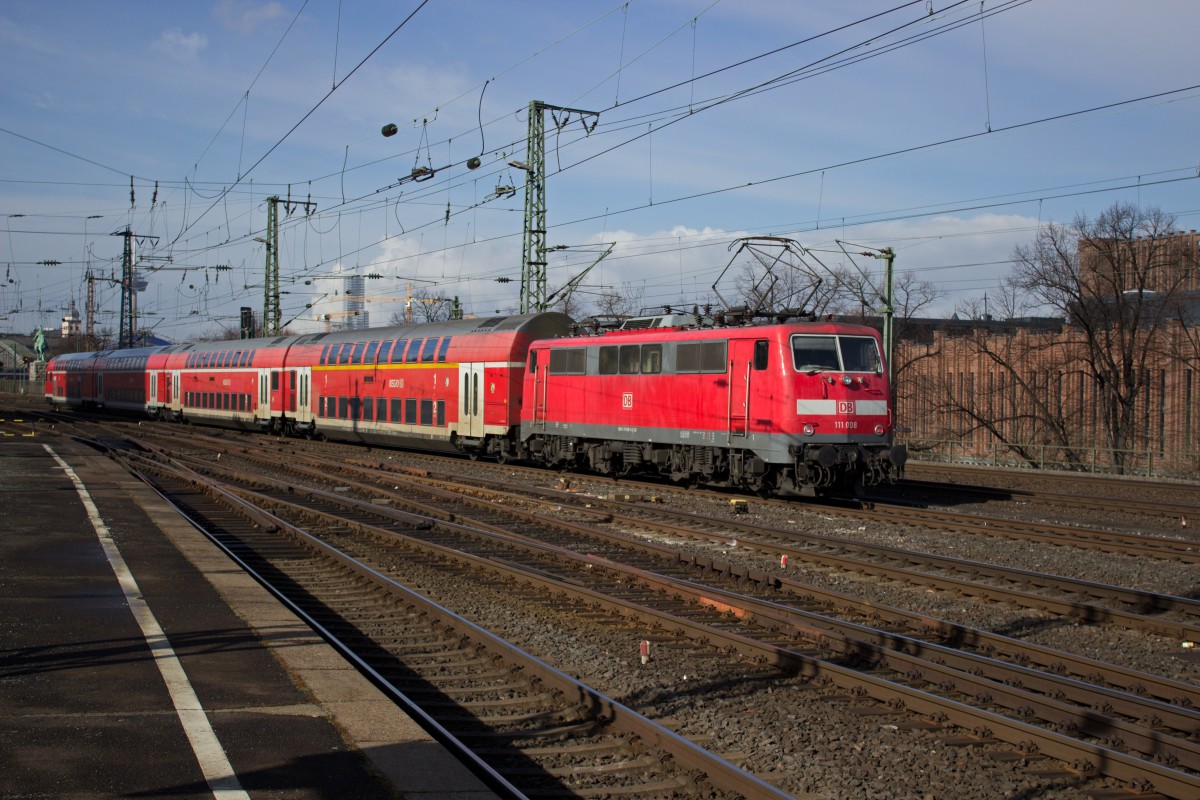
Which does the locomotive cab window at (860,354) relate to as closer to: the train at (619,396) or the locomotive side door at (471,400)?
the train at (619,396)

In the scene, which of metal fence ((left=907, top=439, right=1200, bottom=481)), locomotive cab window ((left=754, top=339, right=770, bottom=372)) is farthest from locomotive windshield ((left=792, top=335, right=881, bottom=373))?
metal fence ((left=907, top=439, right=1200, bottom=481))

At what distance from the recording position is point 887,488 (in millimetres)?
24125

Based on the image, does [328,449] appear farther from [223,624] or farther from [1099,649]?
[1099,649]

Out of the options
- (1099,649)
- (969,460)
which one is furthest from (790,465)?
(969,460)

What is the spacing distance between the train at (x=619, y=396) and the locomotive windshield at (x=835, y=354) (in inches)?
1.1

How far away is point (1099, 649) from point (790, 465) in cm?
1038

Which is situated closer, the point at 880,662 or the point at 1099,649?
the point at 880,662

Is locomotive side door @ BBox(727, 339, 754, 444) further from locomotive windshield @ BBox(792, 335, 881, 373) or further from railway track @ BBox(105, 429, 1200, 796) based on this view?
railway track @ BBox(105, 429, 1200, 796)

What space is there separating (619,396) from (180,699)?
16.6 meters

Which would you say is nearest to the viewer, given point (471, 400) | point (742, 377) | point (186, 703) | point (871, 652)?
point (186, 703)

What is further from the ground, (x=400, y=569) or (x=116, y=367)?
(x=116, y=367)

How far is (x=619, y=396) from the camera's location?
23.0m

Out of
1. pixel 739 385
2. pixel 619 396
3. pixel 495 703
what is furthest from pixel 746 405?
pixel 495 703

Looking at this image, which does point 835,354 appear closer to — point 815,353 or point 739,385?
point 815,353
